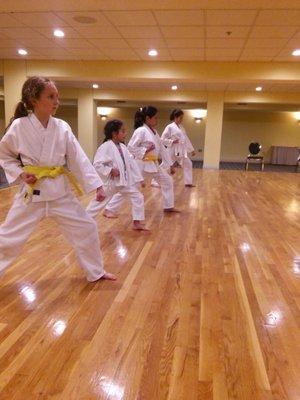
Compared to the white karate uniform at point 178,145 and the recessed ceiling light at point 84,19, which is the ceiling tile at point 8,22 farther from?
the white karate uniform at point 178,145

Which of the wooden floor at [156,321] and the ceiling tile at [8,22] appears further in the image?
the ceiling tile at [8,22]

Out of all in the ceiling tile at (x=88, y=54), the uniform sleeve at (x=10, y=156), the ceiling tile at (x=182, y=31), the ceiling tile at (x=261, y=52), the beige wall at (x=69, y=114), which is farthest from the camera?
the beige wall at (x=69, y=114)

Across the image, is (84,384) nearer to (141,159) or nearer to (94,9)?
(141,159)

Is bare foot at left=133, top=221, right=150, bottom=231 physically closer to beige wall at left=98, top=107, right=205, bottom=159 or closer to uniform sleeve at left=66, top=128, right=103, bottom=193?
uniform sleeve at left=66, top=128, right=103, bottom=193

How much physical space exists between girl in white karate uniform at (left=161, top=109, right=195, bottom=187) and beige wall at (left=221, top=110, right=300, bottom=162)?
9680 mm

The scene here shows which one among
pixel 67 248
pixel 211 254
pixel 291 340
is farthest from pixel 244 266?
pixel 67 248

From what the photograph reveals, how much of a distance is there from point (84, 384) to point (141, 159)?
318 cm

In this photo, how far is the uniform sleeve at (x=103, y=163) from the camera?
356cm

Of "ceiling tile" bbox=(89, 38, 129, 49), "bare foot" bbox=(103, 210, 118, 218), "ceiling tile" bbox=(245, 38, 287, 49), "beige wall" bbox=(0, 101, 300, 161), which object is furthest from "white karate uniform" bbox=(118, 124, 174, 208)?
"beige wall" bbox=(0, 101, 300, 161)

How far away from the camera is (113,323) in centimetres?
184

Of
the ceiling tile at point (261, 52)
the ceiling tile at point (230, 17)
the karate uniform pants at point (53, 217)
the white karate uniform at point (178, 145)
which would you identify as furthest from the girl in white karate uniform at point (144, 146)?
the ceiling tile at point (261, 52)

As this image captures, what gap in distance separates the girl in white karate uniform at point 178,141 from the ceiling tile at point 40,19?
2.34m

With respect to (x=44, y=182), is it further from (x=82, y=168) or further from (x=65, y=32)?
(x=65, y=32)

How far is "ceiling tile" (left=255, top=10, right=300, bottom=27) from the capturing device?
4699mm
